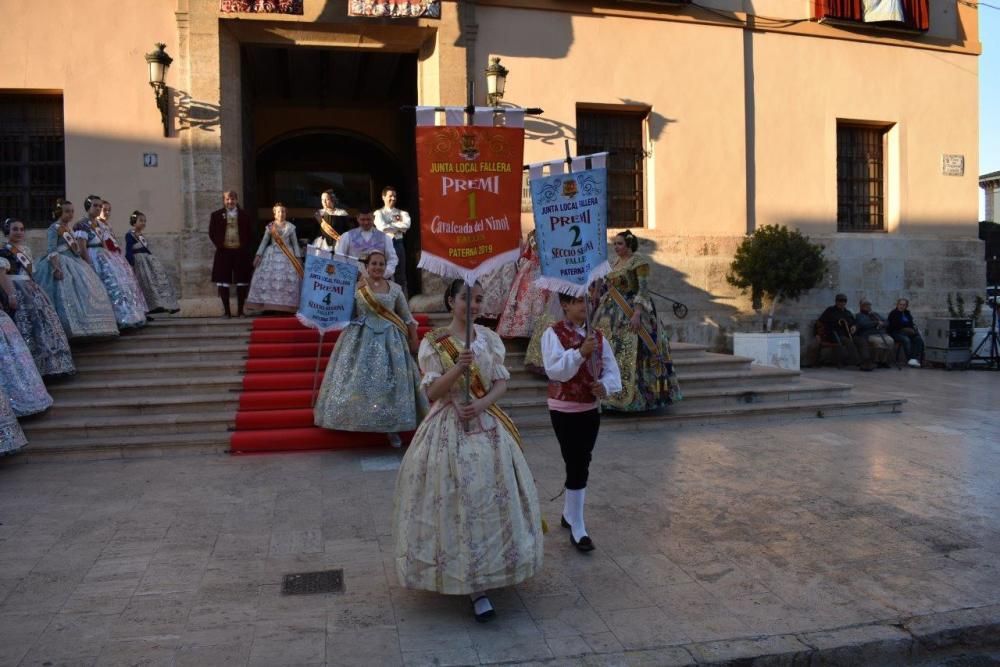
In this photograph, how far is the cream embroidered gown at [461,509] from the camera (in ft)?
12.8

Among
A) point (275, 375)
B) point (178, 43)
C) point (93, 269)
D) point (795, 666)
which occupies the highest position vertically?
point (178, 43)

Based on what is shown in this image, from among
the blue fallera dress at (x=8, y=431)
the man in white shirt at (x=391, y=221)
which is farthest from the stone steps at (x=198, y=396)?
the man in white shirt at (x=391, y=221)

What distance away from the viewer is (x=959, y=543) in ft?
16.5

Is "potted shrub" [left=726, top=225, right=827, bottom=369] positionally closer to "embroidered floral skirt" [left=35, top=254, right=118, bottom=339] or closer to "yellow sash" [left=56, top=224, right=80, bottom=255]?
"embroidered floral skirt" [left=35, top=254, right=118, bottom=339]

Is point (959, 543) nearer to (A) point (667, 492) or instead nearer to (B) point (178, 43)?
(A) point (667, 492)

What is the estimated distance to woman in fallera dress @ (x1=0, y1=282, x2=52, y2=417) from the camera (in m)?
7.34

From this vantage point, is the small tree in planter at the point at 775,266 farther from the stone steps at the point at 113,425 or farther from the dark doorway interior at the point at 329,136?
the stone steps at the point at 113,425

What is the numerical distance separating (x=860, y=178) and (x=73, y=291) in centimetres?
1330

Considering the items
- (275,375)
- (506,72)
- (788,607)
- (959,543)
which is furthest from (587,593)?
(506,72)

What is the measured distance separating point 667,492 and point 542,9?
9265 millimetres

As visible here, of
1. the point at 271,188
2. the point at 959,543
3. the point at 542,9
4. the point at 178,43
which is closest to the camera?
the point at 959,543

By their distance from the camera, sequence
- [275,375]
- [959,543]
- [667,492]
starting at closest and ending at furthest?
[959,543] < [667,492] < [275,375]

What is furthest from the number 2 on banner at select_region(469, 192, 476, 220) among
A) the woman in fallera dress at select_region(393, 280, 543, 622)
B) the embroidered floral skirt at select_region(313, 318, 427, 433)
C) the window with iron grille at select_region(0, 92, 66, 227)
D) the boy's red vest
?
the window with iron grille at select_region(0, 92, 66, 227)

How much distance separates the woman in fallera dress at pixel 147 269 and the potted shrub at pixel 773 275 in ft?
28.3
